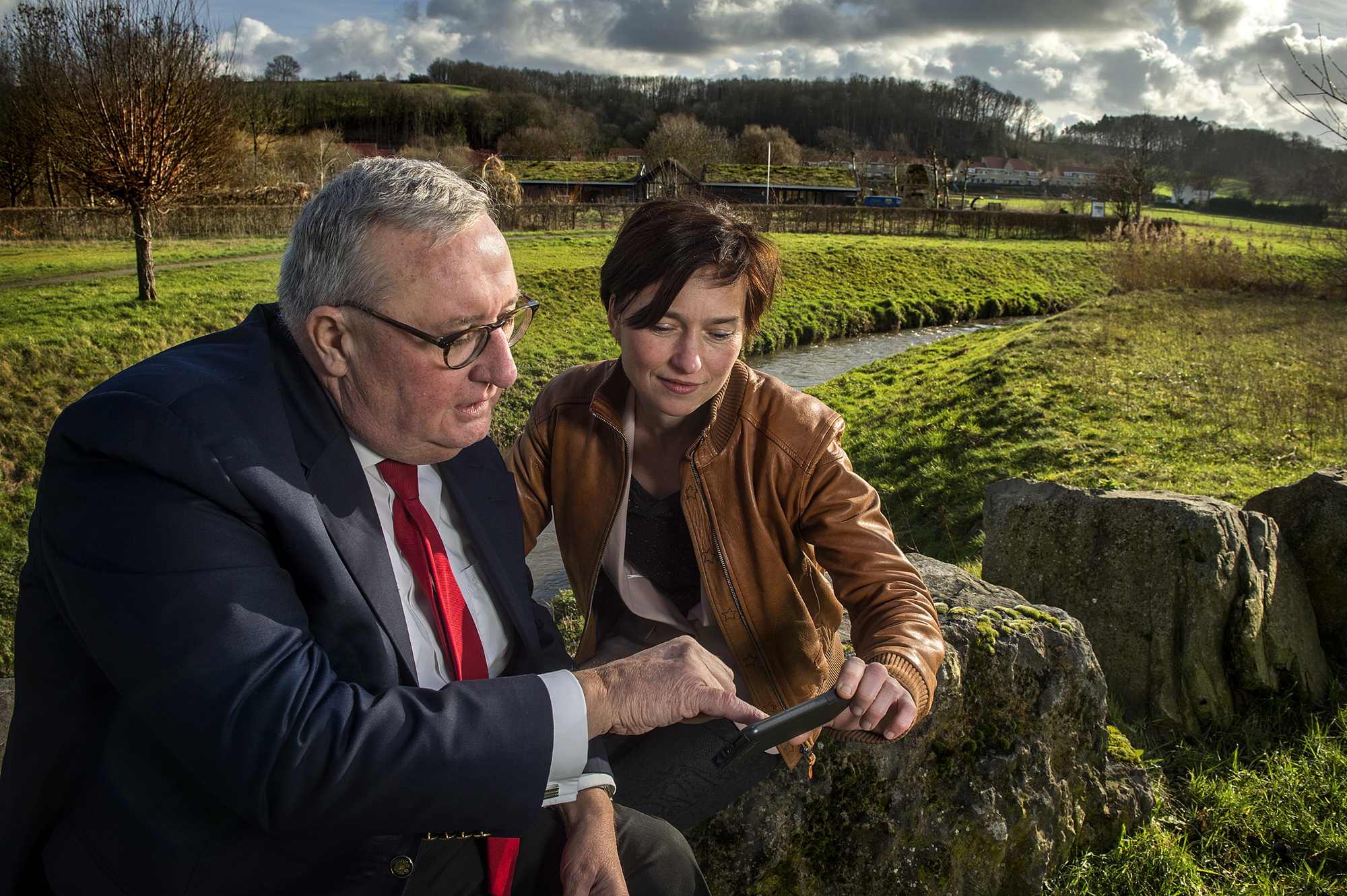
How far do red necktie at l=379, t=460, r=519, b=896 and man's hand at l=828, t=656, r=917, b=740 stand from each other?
2.50ft

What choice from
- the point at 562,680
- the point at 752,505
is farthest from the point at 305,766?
the point at 752,505

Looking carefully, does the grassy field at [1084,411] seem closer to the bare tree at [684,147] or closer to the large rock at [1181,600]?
the large rock at [1181,600]

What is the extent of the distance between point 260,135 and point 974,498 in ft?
116

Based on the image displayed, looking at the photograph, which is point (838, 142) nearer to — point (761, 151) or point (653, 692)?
point (761, 151)

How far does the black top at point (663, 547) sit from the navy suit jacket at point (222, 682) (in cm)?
102

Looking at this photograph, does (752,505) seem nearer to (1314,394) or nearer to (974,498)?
(974,498)

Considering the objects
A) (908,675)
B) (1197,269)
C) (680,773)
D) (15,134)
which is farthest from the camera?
(1197,269)

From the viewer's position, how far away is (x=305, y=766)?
120 centimetres

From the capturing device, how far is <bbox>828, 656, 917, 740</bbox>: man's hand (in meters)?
1.75

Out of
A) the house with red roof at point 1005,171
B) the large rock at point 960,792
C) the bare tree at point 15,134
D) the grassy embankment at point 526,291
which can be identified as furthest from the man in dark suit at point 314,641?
the house with red roof at point 1005,171

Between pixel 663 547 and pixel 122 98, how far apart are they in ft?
49.7

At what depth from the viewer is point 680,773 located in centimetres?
207

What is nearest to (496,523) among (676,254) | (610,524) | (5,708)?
(610,524)

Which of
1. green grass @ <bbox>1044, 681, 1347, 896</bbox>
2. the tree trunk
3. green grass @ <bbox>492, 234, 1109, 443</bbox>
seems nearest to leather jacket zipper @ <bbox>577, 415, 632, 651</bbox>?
Answer: green grass @ <bbox>1044, 681, 1347, 896</bbox>
